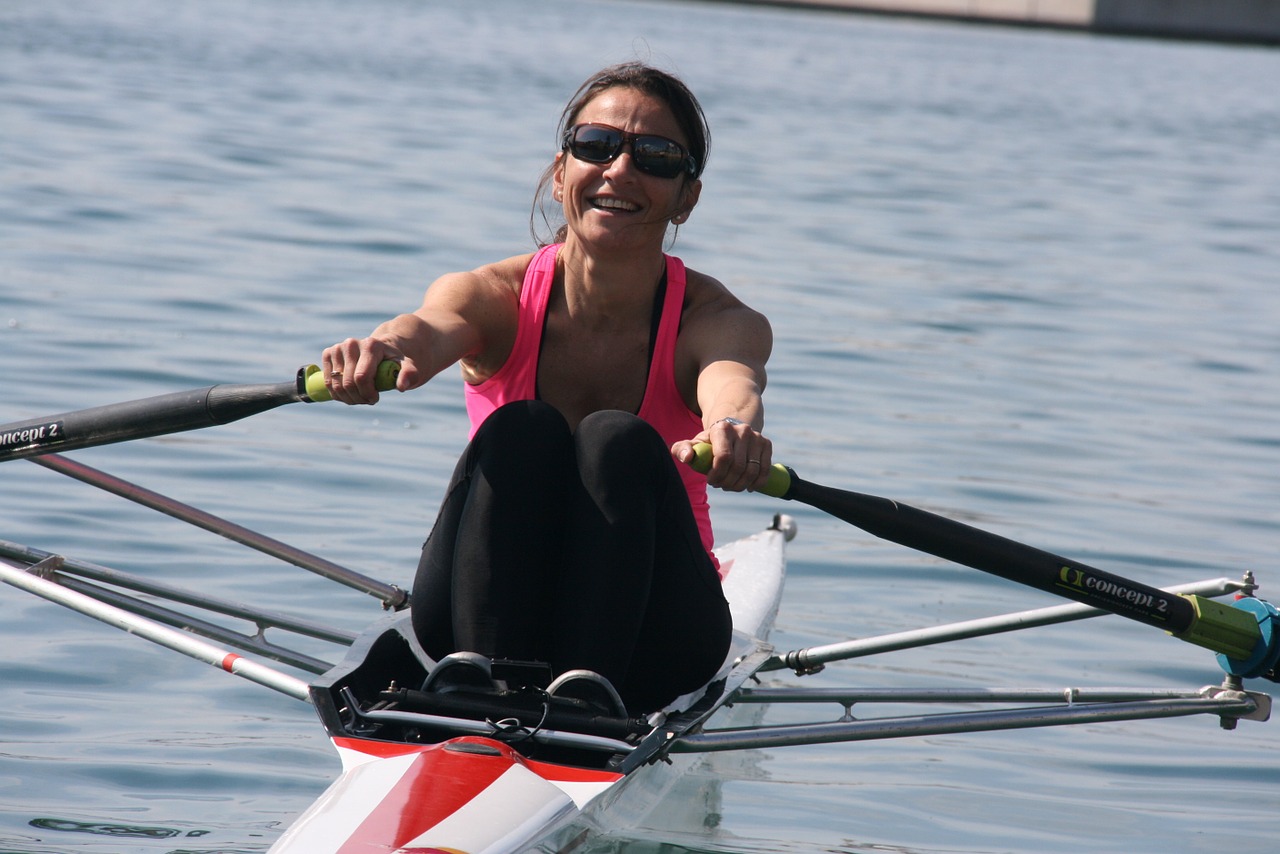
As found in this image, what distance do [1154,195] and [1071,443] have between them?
1100 cm

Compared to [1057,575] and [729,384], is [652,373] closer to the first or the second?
[729,384]

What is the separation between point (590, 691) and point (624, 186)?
4.19 feet

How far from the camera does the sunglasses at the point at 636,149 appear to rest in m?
3.82

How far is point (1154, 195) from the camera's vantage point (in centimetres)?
1830

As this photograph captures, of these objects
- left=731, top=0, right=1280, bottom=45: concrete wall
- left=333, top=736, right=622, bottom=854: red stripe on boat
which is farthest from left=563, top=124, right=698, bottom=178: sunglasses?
left=731, top=0, right=1280, bottom=45: concrete wall

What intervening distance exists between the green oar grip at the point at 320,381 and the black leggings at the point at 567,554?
245mm

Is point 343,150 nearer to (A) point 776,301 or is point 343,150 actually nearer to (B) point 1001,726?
(A) point 776,301

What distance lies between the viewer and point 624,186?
12.5 ft

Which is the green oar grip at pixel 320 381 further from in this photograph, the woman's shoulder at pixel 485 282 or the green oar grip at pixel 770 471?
the green oar grip at pixel 770 471

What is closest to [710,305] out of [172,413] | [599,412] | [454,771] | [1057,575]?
[599,412]

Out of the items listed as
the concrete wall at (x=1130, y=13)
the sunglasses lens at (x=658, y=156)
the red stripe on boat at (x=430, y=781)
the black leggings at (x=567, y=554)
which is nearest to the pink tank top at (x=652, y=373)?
the sunglasses lens at (x=658, y=156)

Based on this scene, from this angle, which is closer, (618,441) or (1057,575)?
(618,441)

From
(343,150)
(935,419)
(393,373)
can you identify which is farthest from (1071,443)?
(343,150)

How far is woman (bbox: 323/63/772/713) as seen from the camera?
3.35 meters
